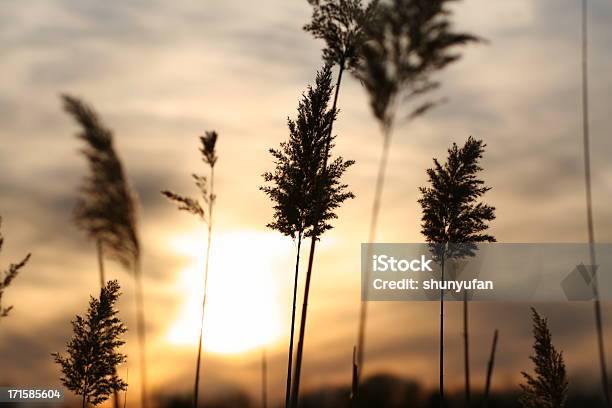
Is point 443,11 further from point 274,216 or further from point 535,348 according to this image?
point 535,348

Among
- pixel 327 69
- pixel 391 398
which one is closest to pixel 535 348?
pixel 327 69

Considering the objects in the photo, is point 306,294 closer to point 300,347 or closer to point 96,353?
point 300,347

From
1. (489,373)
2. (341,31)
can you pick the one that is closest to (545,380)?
(489,373)

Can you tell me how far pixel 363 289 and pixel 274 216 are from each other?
2547mm

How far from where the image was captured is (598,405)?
11.1 meters

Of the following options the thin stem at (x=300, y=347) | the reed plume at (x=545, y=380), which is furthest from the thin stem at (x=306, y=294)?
the reed plume at (x=545, y=380)

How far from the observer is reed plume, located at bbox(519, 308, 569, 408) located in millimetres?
13469

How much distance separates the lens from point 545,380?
532 inches

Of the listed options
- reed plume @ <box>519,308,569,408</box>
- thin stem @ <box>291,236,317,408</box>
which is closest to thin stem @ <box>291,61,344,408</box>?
thin stem @ <box>291,236,317,408</box>

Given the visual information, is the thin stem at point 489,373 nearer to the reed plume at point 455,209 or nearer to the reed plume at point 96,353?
A: the reed plume at point 455,209

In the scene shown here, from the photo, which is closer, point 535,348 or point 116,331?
point 535,348

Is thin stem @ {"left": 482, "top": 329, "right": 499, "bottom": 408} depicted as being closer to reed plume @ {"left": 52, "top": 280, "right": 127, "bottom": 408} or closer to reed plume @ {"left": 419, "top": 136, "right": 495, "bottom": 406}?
reed plume @ {"left": 419, "top": 136, "right": 495, "bottom": 406}

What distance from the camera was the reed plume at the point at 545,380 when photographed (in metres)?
13.5

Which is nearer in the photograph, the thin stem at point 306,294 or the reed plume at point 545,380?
the thin stem at point 306,294
